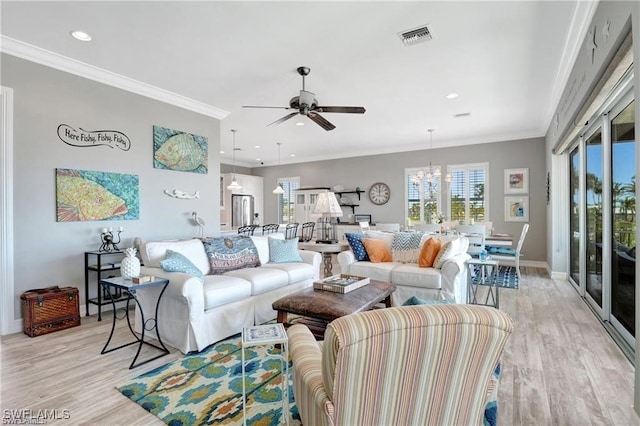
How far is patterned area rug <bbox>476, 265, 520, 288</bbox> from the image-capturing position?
17.4 feet

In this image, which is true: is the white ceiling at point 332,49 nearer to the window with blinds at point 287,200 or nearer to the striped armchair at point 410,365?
the striped armchair at point 410,365

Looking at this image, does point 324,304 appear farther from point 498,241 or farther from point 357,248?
point 498,241

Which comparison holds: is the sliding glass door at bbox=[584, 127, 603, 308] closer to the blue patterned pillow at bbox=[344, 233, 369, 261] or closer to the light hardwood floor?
the light hardwood floor

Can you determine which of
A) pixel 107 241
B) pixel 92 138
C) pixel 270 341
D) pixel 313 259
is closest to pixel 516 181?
pixel 313 259

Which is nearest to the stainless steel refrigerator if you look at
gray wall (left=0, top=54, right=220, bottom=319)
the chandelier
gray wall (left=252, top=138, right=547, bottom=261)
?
gray wall (left=252, top=138, right=547, bottom=261)

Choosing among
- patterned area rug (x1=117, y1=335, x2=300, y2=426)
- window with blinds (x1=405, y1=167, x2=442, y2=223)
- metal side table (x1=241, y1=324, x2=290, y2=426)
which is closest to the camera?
metal side table (x1=241, y1=324, x2=290, y2=426)

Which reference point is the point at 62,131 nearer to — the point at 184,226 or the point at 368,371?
the point at 184,226

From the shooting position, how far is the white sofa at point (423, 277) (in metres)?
3.83

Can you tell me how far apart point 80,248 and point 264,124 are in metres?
3.65

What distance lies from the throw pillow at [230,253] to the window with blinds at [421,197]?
5.17 metres

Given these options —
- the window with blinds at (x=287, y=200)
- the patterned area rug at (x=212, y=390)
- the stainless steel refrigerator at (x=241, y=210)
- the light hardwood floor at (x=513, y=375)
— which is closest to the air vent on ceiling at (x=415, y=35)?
the light hardwood floor at (x=513, y=375)

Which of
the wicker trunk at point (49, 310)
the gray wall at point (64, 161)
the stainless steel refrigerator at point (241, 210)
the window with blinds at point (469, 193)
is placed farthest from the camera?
the stainless steel refrigerator at point (241, 210)

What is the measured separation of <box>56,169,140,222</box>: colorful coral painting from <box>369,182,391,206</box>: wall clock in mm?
6020

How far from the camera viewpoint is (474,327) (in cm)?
109
